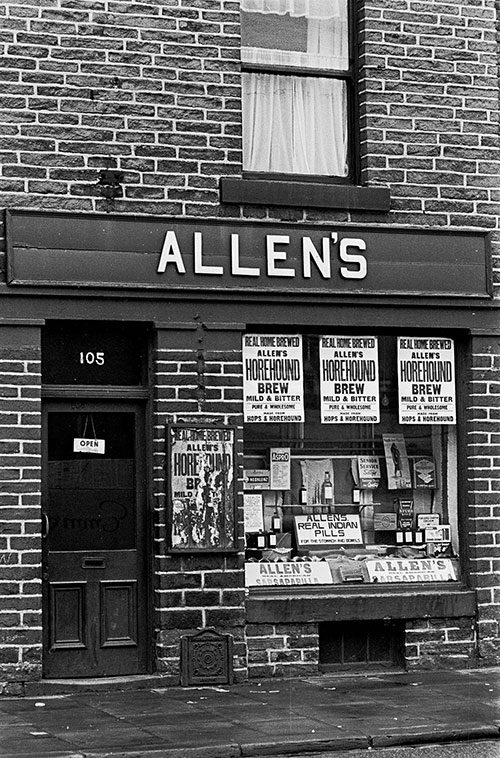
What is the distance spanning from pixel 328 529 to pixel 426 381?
1591 millimetres

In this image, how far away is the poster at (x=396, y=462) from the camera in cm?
1252

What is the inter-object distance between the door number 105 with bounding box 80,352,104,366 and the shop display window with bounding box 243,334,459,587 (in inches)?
49.1

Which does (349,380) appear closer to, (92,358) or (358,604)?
(358,604)

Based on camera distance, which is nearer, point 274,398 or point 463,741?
point 463,741

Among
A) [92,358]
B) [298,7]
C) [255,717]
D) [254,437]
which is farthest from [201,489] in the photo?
[298,7]

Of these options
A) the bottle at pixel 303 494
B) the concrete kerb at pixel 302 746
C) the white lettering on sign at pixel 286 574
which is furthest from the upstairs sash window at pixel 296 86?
the concrete kerb at pixel 302 746

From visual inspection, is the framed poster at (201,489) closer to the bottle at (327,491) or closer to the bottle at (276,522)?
the bottle at (276,522)

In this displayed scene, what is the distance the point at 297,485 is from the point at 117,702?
2.65 m

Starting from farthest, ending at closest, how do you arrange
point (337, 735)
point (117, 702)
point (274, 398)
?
point (274, 398) → point (117, 702) → point (337, 735)

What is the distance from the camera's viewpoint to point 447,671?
12141 millimetres

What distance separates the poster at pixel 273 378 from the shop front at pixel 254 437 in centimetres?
2

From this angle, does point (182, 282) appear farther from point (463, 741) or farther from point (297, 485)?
point (463, 741)

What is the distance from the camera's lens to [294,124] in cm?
1245

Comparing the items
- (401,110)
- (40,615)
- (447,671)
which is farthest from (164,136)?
(447,671)
